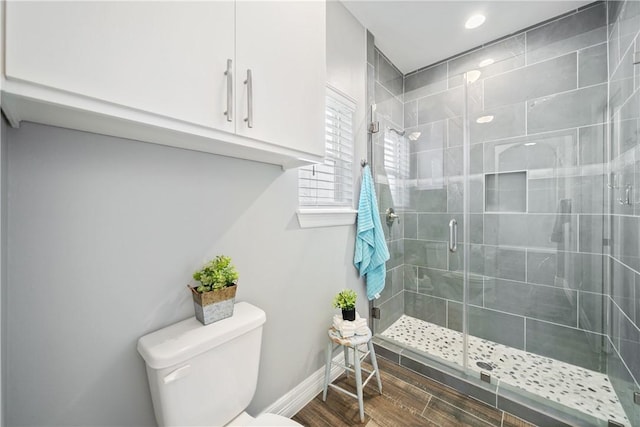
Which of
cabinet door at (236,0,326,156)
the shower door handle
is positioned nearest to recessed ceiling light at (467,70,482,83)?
the shower door handle

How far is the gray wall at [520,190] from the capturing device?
169cm

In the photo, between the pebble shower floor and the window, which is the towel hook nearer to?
the window

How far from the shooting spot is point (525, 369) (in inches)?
67.8

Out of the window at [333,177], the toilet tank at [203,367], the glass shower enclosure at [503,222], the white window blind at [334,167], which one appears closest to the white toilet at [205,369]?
the toilet tank at [203,367]

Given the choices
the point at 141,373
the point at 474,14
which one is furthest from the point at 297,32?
the point at 474,14

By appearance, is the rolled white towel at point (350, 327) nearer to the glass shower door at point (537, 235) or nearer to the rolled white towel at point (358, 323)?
the rolled white towel at point (358, 323)

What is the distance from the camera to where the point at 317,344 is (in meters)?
1.54

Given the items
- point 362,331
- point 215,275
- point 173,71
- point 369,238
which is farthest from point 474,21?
point 215,275

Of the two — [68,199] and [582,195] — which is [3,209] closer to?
[68,199]

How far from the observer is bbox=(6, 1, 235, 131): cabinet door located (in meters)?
0.49

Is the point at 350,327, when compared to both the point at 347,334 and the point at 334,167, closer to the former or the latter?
the point at 347,334

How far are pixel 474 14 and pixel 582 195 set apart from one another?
4.82 feet

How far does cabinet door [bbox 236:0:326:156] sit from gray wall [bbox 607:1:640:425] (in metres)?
1.53

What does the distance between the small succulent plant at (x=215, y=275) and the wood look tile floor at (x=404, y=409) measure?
970mm
